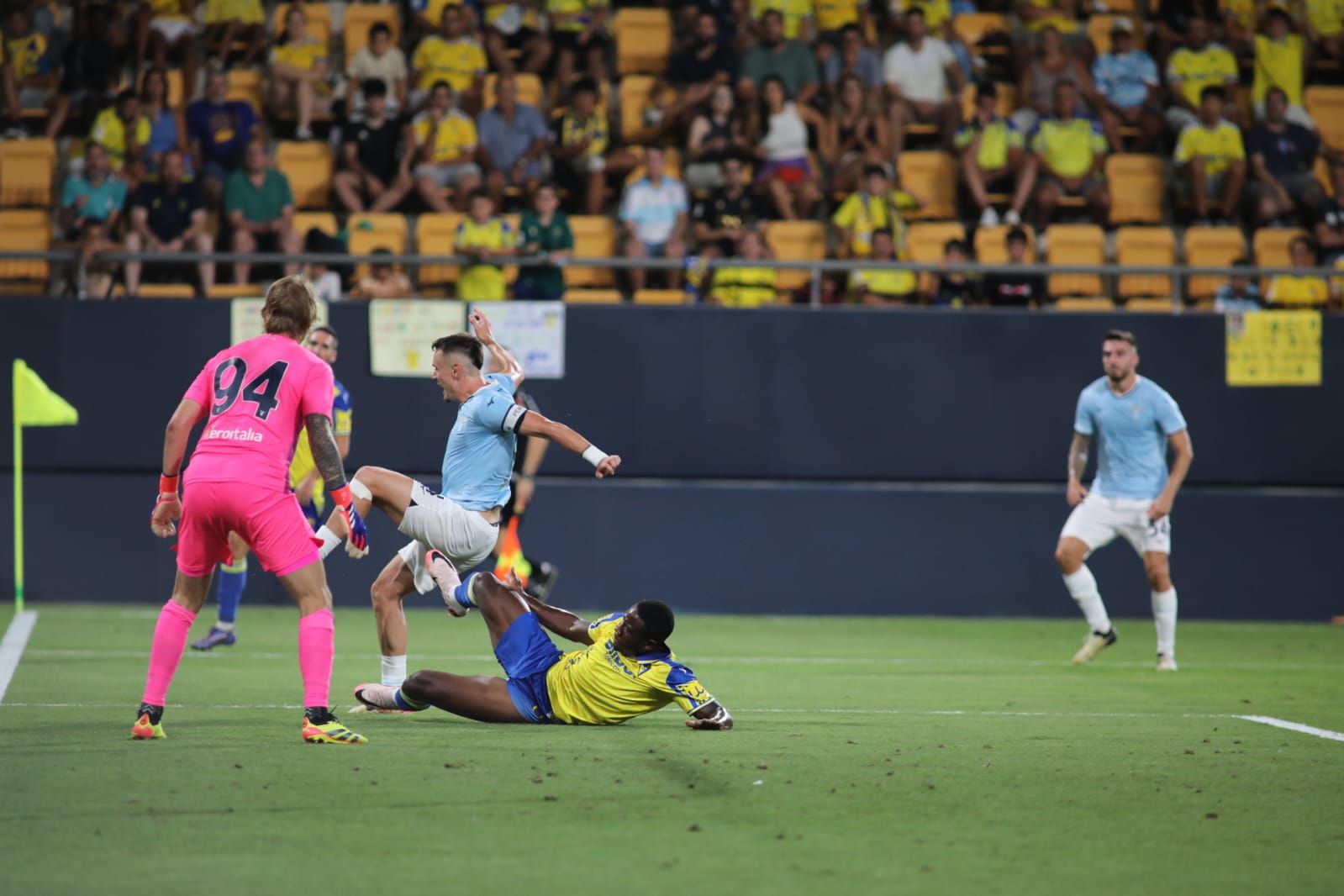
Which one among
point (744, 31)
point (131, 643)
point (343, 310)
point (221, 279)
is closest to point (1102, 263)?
point (744, 31)

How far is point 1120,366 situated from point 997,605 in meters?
4.98

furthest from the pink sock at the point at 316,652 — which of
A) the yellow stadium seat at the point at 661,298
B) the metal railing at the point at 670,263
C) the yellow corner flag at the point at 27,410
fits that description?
the yellow stadium seat at the point at 661,298

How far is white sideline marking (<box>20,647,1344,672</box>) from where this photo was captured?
12.2 m

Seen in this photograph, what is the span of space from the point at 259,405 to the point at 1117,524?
763 cm

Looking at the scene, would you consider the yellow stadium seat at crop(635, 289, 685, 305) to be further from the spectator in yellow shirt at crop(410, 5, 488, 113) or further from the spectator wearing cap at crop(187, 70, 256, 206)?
the spectator wearing cap at crop(187, 70, 256, 206)

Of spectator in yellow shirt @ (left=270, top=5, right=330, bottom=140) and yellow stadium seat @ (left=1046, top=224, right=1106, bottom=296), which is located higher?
spectator in yellow shirt @ (left=270, top=5, right=330, bottom=140)

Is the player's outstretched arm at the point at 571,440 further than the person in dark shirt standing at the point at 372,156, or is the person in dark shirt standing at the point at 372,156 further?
the person in dark shirt standing at the point at 372,156

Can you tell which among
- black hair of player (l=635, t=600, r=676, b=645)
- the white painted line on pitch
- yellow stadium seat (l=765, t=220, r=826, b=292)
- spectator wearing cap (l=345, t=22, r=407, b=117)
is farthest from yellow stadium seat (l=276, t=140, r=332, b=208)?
the white painted line on pitch

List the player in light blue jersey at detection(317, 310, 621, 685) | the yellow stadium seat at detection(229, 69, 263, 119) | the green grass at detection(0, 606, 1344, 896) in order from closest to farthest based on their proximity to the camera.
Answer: the green grass at detection(0, 606, 1344, 896), the player in light blue jersey at detection(317, 310, 621, 685), the yellow stadium seat at detection(229, 69, 263, 119)

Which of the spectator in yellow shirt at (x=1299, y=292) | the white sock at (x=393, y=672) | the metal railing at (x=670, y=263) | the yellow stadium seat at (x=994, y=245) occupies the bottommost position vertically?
the white sock at (x=393, y=672)

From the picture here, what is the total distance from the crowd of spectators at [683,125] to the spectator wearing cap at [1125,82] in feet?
0.10

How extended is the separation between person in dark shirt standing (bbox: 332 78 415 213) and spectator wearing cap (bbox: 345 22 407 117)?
1.87 feet

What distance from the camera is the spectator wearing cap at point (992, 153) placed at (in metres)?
18.5

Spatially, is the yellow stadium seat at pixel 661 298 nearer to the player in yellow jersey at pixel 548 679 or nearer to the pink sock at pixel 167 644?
the player in yellow jersey at pixel 548 679
